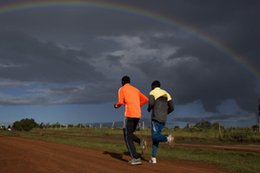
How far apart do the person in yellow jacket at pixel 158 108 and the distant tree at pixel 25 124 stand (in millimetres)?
82800

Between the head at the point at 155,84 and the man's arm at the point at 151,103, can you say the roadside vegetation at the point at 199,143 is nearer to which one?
the man's arm at the point at 151,103

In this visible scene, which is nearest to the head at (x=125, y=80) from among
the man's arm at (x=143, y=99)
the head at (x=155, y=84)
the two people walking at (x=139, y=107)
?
the two people walking at (x=139, y=107)

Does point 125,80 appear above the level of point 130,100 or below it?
above

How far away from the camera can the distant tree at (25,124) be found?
305 ft

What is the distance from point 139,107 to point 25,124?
86.0m

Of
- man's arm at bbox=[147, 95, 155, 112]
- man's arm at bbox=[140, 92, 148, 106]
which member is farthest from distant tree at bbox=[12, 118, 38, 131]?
man's arm at bbox=[147, 95, 155, 112]

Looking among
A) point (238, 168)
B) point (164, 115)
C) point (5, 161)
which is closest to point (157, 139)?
point (164, 115)

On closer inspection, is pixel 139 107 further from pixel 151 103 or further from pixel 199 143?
pixel 199 143

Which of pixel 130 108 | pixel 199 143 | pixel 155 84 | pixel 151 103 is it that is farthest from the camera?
pixel 199 143

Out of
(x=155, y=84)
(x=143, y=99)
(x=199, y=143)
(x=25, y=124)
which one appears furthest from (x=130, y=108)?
(x=25, y=124)

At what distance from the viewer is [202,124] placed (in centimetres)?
8369

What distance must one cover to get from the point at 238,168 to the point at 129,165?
2682 millimetres

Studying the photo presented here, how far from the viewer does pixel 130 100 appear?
460 inches

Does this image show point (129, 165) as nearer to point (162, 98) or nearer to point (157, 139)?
point (157, 139)
